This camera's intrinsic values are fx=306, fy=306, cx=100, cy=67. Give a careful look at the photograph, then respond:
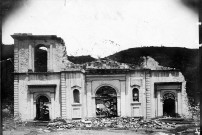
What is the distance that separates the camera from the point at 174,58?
9750mm

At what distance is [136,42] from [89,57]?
1.56 m

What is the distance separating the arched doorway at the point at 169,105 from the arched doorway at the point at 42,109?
3.82 metres

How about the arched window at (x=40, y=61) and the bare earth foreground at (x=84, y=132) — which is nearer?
the bare earth foreground at (x=84, y=132)

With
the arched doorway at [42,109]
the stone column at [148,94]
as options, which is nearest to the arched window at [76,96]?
the arched doorway at [42,109]

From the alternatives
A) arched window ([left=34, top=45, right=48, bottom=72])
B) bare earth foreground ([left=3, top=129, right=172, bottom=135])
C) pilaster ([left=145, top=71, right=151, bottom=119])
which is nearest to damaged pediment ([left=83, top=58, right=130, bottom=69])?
pilaster ([left=145, top=71, right=151, bottom=119])

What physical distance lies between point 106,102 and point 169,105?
2057 millimetres

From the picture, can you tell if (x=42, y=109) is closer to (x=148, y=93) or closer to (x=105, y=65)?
(x=105, y=65)

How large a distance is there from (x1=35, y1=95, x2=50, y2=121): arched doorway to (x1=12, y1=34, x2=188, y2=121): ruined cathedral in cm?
5

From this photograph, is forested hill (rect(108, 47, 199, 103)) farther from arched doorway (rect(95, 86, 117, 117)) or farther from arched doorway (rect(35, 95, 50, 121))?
arched doorway (rect(35, 95, 50, 121))

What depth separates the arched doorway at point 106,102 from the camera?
9.95m

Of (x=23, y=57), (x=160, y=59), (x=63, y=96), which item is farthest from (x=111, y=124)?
(x=23, y=57)

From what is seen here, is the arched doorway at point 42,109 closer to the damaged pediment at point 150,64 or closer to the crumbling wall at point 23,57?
the crumbling wall at point 23,57

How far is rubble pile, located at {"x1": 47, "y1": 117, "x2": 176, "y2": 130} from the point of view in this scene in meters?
9.66

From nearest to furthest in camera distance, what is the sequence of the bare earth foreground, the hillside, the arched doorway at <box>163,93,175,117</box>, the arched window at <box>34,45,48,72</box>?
the bare earth foreground < the hillside < the arched doorway at <box>163,93,175,117</box> < the arched window at <box>34,45,48,72</box>
